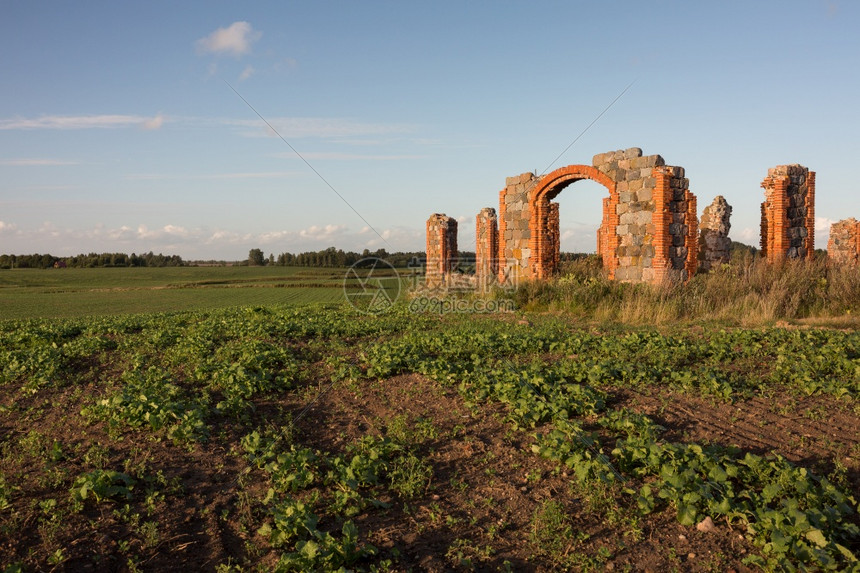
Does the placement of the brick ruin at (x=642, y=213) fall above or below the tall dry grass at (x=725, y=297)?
above

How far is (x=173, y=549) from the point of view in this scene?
3.77m

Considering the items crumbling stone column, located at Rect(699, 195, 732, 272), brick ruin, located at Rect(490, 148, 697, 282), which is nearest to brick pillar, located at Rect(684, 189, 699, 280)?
brick ruin, located at Rect(490, 148, 697, 282)

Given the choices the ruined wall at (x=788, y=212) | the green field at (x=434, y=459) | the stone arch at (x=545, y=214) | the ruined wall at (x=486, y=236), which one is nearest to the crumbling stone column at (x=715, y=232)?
the ruined wall at (x=788, y=212)

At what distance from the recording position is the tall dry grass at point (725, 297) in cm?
1271

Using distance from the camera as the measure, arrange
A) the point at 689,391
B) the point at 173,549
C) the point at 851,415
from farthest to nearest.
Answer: the point at 689,391, the point at 851,415, the point at 173,549

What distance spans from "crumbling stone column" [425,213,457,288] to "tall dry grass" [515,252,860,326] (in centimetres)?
1194

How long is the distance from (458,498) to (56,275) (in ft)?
205

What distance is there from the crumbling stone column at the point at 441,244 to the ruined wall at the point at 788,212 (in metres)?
13.6

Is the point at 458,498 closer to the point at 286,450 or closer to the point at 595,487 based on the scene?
the point at 595,487

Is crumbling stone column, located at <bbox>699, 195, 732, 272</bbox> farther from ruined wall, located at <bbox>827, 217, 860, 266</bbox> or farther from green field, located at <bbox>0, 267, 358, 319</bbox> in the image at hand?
green field, located at <bbox>0, 267, 358, 319</bbox>

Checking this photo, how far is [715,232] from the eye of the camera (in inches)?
888

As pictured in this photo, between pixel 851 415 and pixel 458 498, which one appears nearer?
pixel 458 498

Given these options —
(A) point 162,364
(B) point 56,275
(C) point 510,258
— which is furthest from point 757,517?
(B) point 56,275

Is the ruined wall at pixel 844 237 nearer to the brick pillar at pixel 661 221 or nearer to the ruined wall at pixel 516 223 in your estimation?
the brick pillar at pixel 661 221
